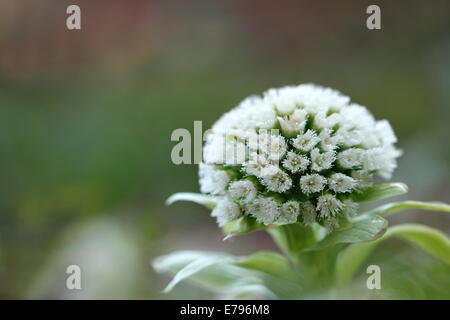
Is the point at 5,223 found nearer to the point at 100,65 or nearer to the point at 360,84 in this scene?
the point at 100,65

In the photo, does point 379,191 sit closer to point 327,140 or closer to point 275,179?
point 327,140

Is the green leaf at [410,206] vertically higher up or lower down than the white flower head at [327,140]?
lower down

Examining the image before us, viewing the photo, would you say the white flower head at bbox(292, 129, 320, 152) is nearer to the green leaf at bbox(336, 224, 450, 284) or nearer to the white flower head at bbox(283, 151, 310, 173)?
the white flower head at bbox(283, 151, 310, 173)

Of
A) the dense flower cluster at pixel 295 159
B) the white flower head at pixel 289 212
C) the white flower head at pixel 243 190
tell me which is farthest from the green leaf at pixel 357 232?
the white flower head at pixel 243 190

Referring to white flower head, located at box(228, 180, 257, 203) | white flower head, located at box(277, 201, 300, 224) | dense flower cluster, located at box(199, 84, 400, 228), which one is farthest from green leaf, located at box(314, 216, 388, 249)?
white flower head, located at box(228, 180, 257, 203)

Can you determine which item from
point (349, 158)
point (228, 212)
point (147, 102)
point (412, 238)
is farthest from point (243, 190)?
point (147, 102)

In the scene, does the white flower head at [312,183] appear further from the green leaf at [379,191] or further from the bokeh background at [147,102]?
the bokeh background at [147,102]

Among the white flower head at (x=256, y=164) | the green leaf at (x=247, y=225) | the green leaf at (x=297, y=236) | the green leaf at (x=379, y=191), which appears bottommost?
the green leaf at (x=297, y=236)
